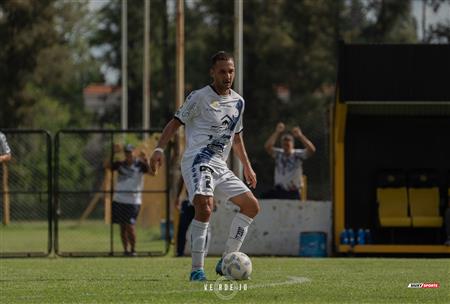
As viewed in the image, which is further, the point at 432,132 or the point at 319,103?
the point at 319,103

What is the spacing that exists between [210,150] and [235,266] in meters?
1.25

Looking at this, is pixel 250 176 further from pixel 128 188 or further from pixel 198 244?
pixel 128 188

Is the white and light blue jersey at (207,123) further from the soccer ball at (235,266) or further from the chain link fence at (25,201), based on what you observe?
the chain link fence at (25,201)

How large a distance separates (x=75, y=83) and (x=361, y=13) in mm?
24671

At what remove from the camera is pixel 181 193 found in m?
22.0

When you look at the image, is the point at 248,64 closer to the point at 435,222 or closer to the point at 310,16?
the point at 310,16

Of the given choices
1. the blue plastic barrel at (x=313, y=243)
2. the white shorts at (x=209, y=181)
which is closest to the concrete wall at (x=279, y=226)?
the blue plastic barrel at (x=313, y=243)

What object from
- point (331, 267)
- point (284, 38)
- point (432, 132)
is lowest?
point (331, 267)

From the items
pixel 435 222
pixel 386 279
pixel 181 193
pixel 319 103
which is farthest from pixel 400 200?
pixel 319 103

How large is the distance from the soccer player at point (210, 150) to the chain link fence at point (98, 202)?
888 centimetres

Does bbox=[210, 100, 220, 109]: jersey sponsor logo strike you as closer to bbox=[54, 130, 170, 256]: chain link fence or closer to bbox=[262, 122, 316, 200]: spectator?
bbox=[54, 130, 170, 256]: chain link fence

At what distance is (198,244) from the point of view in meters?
13.0

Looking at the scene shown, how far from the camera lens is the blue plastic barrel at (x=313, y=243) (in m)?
21.8

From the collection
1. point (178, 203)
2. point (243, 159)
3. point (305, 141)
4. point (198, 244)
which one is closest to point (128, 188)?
point (178, 203)
